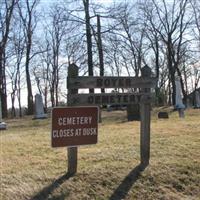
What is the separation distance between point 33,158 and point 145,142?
216 cm

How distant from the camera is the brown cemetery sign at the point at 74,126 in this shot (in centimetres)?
753

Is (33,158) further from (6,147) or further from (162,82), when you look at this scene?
(162,82)

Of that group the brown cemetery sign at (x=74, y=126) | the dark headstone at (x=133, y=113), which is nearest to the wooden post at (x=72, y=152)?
the brown cemetery sign at (x=74, y=126)

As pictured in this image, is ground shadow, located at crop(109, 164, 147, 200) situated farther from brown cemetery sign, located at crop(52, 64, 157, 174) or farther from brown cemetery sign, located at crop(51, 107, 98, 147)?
brown cemetery sign, located at crop(51, 107, 98, 147)

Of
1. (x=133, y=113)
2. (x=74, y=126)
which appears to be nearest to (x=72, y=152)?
(x=74, y=126)

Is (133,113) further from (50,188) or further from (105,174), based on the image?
(50,188)

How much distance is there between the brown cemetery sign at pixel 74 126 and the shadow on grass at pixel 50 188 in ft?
1.70

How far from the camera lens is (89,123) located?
7.88m

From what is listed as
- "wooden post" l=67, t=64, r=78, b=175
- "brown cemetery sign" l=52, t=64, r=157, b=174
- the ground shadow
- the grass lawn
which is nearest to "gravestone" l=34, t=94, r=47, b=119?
the grass lawn

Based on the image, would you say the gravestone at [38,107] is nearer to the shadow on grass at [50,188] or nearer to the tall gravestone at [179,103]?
the tall gravestone at [179,103]

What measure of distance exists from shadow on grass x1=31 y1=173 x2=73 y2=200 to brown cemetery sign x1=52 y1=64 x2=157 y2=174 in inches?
9.4

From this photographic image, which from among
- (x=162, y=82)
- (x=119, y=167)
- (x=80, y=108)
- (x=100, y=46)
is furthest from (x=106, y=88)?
(x=162, y=82)

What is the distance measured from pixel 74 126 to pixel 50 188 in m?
1.07

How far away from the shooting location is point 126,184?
24.2 feet
